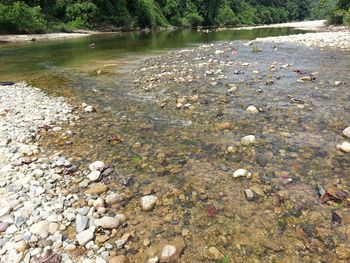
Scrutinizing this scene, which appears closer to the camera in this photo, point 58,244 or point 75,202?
point 58,244

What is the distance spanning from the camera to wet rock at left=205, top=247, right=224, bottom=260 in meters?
3.12

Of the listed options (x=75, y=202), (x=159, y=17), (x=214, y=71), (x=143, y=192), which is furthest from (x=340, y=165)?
(x=159, y=17)

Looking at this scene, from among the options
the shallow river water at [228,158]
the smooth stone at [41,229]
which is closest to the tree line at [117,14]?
the shallow river water at [228,158]

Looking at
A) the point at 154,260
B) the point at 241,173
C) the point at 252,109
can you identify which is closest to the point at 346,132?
the point at 252,109

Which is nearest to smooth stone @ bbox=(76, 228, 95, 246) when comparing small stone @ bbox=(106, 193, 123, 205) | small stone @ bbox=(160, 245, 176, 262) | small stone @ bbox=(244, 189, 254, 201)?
small stone @ bbox=(106, 193, 123, 205)

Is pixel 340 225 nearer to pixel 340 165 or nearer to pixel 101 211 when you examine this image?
pixel 340 165

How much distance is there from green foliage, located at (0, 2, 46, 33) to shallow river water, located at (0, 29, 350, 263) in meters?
39.2

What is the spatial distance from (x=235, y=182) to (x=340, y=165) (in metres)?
1.80

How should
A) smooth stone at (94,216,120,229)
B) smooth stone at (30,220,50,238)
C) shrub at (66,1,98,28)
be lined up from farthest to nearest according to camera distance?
shrub at (66,1,98,28)
smooth stone at (94,216,120,229)
smooth stone at (30,220,50,238)

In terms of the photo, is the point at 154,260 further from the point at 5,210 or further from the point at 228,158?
the point at 228,158

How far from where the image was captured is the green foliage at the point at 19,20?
41000 millimetres

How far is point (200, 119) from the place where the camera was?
22.8 feet

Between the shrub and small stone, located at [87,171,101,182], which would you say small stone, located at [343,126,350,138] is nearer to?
small stone, located at [87,171,101,182]

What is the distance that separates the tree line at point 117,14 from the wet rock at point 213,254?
4833cm
